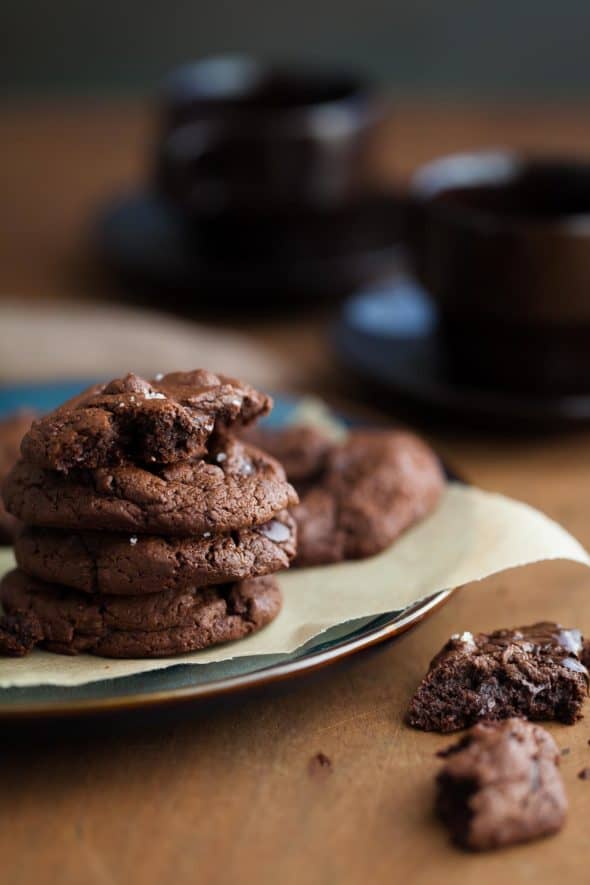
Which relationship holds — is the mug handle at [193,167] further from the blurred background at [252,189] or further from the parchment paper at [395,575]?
the parchment paper at [395,575]

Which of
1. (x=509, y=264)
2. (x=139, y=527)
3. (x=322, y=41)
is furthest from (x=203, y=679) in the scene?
(x=322, y=41)

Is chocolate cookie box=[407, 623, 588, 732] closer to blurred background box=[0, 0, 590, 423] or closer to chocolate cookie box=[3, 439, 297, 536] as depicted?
chocolate cookie box=[3, 439, 297, 536]

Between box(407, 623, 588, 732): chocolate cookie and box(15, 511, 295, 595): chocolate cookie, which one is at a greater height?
box(15, 511, 295, 595): chocolate cookie

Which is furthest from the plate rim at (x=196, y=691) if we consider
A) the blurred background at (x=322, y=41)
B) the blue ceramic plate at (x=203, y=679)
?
the blurred background at (x=322, y=41)

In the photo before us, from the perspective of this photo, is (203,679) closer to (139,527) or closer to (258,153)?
(139,527)

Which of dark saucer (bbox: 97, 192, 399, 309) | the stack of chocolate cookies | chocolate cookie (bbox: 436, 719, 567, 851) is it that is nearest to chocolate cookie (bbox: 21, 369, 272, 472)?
the stack of chocolate cookies
